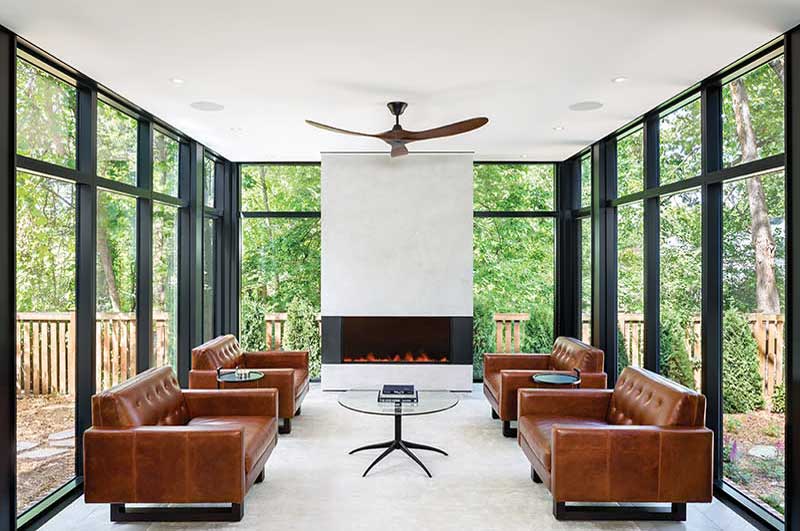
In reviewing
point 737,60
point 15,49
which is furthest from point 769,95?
point 15,49

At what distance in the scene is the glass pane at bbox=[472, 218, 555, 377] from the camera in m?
7.77

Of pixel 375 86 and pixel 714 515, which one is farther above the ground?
pixel 375 86

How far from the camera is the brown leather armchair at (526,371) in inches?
208

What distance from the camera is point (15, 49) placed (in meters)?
3.32

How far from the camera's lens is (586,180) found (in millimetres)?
7137

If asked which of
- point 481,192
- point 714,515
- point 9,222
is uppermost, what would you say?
point 481,192

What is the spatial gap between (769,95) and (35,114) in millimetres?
4670

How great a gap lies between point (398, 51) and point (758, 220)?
8.37ft

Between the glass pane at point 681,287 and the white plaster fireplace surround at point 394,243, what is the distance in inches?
107

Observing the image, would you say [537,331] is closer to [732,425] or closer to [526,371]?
[526,371]

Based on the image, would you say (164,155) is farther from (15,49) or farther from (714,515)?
(714,515)

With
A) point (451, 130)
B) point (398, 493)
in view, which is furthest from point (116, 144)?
point (398, 493)

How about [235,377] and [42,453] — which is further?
[235,377]

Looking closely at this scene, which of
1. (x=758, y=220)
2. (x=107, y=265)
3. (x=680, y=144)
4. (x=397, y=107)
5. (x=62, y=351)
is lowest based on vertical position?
(x=62, y=351)
